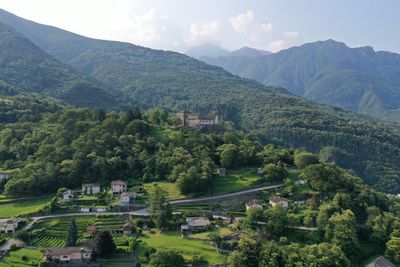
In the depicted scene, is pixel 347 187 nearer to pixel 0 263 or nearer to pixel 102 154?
pixel 102 154

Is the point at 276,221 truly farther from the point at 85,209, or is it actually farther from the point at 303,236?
the point at 85,209

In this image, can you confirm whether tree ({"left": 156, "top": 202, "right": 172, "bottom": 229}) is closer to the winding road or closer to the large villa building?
the winding road

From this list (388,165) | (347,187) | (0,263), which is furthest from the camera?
(388,165)

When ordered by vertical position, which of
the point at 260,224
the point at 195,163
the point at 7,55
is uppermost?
the point at 7,55

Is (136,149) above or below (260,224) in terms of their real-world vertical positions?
above

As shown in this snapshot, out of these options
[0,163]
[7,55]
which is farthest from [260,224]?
[7,55]

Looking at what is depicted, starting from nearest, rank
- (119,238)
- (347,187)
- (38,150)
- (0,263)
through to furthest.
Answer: (0,263) → (119,238) → (347,187) → (38,150)

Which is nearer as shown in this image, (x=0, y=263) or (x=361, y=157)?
(x=0, y=263)
